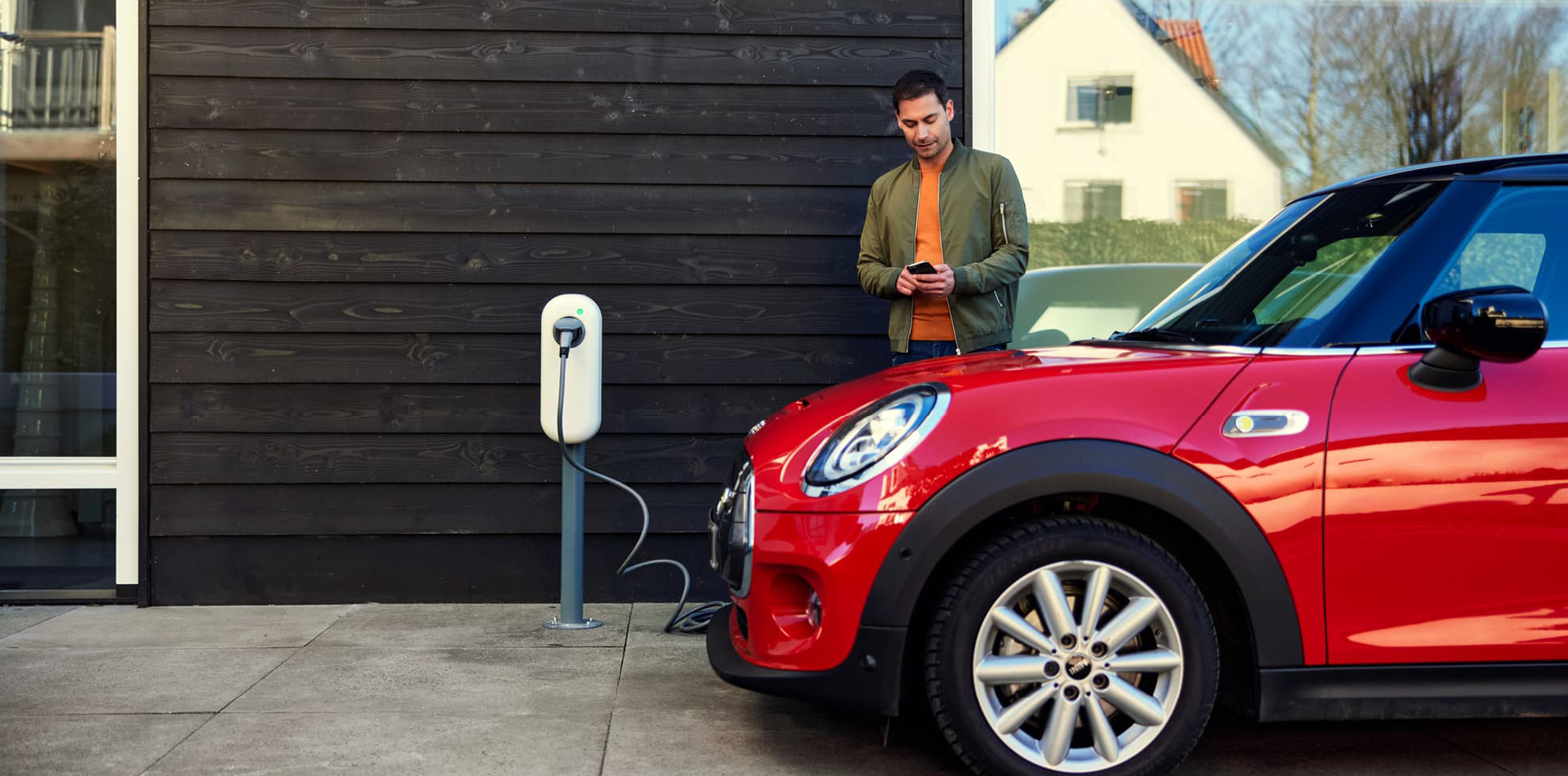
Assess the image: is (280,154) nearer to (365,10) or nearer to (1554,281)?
(365,10)

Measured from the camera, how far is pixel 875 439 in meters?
3.02

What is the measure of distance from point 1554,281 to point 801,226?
8.95ft

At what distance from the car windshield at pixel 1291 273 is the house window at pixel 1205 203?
1.80m

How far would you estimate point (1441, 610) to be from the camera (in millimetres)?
2891

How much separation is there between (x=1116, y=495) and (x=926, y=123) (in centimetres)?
192

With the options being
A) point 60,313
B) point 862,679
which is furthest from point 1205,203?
point 60,313

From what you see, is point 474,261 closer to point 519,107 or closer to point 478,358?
point 478,358

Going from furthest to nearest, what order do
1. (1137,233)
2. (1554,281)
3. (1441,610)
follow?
(1137,233) → (1554,281) → (1441,610)

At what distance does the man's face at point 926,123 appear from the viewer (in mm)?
4449

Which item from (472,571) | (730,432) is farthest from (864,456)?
(472,571)

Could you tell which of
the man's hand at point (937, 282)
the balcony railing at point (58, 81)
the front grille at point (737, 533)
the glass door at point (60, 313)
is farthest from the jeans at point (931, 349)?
the balcony railing at point (58, 81)

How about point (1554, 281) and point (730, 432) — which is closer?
point (1554, 281)

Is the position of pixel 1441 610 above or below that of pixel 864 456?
below

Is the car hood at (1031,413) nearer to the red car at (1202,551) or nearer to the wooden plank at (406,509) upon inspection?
the red car at (1202,551)
